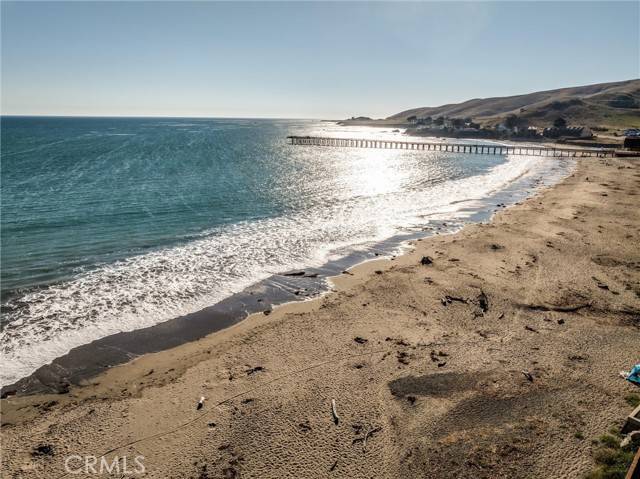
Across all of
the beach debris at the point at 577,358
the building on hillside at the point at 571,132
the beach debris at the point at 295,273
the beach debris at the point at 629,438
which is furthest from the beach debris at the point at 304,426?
the building on hillside at the point at 571,132

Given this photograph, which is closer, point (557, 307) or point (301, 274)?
point (557, 307)

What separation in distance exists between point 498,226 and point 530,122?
158726 mm

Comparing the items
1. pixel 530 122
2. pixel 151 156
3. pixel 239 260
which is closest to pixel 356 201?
pixel 239 260

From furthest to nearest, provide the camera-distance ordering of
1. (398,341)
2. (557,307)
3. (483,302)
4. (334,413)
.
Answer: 1. (483,302)
2. (557,307)
3. (398,341)
4. (334,413)

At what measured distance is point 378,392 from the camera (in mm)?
11484

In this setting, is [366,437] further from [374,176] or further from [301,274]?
[374,176]

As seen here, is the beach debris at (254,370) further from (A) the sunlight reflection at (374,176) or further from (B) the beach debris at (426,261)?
(A) the sunlight reflection at (374,176)

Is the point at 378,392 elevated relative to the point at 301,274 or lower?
lower

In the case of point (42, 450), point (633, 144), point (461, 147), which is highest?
point (461, 147)

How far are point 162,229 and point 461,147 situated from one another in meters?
109

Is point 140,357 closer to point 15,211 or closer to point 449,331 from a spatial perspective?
point 449,331

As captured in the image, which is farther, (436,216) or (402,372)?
(436,216)

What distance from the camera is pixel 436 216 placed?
35.7 meters

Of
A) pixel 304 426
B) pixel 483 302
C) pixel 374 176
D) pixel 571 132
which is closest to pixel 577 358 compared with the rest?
pixel 483 302
